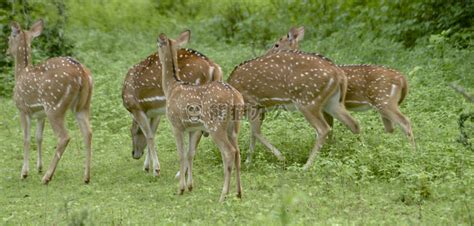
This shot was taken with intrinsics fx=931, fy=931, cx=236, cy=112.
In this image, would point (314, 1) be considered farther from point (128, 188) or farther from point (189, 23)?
point (128, 188)

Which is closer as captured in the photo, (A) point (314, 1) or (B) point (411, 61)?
(B) point (411, 61)

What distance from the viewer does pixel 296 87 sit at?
983 cm

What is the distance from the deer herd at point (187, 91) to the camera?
9.37m

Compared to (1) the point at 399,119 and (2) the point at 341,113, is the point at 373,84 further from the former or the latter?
(2) the point at 341,113

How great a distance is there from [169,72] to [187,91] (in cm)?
50

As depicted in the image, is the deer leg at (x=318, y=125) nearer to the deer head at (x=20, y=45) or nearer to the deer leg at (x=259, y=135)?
the deer leg at (x=259, y=135)

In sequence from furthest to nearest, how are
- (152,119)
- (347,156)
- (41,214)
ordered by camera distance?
(152,119) → (347,156) → (41,214)

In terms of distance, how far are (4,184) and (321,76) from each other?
3500 mm

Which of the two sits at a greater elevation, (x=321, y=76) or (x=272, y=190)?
(x=321, y=76)

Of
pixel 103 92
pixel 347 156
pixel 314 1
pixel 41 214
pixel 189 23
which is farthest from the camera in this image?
pixel 189 23

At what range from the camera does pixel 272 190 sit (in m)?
8.76

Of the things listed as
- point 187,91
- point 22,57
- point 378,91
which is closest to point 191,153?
point 187,91

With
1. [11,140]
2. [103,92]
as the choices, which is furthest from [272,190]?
[103,92]

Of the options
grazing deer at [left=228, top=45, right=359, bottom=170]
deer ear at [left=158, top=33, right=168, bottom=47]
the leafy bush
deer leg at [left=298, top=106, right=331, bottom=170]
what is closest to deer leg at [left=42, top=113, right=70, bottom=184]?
deer ear at [left=158, top=33, right=168, bottom=47]
